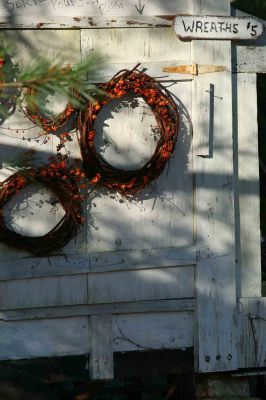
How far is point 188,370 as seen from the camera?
6.88 metres

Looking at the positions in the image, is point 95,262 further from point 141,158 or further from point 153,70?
point 153,70

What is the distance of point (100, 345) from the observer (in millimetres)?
6652

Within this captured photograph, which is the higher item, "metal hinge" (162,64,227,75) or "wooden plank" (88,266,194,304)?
"metal hinge" (162,64,227,75)

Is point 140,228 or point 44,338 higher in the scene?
point 140,228

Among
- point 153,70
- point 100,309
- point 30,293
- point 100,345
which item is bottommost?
point 100,345

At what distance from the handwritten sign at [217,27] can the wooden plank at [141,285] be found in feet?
5.45

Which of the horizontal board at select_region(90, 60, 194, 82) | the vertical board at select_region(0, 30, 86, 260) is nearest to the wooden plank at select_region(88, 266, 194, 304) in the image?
the vertical board at select_region(0, 30, 86, 260)

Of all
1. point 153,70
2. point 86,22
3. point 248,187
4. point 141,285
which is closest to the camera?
point 86,22

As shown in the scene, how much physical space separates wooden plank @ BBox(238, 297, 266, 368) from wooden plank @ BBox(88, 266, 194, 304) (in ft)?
1.45

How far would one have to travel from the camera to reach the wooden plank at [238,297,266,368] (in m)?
6.85

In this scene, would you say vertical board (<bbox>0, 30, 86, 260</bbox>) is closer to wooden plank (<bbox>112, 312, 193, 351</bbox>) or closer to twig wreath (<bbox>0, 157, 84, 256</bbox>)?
twig wreath (<bbox>0, 157, 84, 256</bbox>)

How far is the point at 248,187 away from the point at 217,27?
118 cm

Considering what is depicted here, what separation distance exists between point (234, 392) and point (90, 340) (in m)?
1.18

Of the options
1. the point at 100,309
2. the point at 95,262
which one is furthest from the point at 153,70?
the point at 100,309
